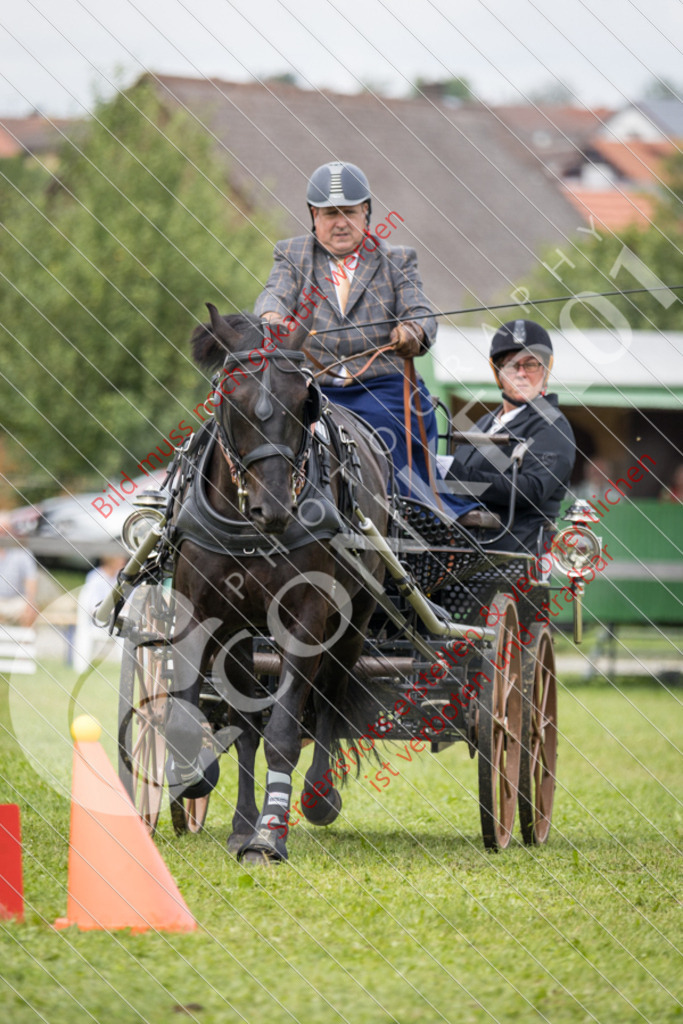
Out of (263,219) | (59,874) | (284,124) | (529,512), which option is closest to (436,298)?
(284,124)

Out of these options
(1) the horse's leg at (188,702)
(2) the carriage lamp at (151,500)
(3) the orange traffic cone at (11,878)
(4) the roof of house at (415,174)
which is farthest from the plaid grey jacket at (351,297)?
(4) the roof of house at (415,174)

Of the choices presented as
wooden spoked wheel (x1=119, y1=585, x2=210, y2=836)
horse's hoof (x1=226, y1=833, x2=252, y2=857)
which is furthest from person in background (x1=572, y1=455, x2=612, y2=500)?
horse's hoof (x1=226, y1=833, x2=252, y2=857)

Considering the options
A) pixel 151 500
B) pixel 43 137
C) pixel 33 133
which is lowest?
pixel 151 500

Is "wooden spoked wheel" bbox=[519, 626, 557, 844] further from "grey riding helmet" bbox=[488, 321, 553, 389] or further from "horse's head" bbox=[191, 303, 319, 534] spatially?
"horse's head" bbox=[191, 303, 319, 534]

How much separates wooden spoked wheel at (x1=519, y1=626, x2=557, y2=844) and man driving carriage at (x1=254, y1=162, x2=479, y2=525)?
3.18ft

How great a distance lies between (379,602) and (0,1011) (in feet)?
9.41

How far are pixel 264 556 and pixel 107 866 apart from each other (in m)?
1.57

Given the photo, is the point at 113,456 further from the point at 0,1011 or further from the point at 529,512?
the point at 0,1011

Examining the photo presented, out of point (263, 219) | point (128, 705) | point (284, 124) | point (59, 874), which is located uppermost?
point (284, 124)

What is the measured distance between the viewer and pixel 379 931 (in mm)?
4375

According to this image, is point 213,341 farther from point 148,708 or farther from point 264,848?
point 264,848

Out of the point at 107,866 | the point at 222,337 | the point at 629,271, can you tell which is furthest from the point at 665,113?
the point at 107,866

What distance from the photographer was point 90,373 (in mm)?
22406

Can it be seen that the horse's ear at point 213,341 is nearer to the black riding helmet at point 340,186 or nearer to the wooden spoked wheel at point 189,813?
the black riding helmet at point 340,186
